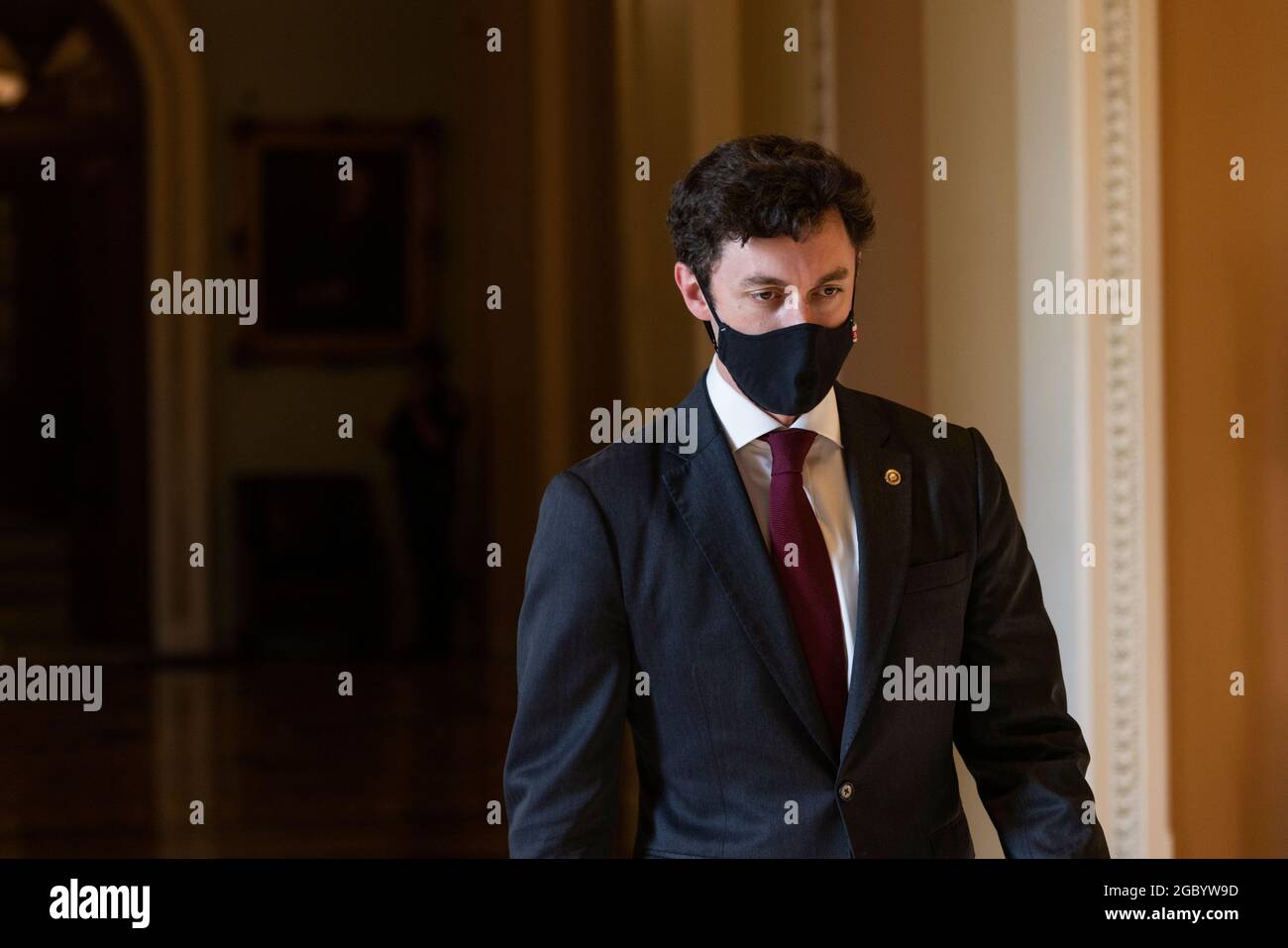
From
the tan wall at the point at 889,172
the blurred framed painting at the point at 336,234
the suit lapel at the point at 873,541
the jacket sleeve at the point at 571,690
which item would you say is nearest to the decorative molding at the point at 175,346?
the blurred framed painting at the point at 336,234

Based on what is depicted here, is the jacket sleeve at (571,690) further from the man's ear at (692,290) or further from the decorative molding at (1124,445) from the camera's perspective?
the decorative molding at (1124,445)

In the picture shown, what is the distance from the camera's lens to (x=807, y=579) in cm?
213

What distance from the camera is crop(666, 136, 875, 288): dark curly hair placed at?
201 cm

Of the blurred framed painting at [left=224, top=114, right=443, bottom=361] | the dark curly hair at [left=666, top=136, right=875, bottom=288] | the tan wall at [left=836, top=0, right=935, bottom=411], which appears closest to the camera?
the dark curly hair at [left=666, top=136, right=875, bottom=288]

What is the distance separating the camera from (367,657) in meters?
10.4

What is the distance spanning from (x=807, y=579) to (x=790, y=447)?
7.6 inches

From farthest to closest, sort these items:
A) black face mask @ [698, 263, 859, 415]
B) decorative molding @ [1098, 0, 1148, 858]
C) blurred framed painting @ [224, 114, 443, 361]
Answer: blurred framed painting @ [224, 114, 443, 361] → decorative molding @ [1098, 0, 1148, 858] → black face mask @ [698, 263, 859, 415]

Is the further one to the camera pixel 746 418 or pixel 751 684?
pixel 746 418

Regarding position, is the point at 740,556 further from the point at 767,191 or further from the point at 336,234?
the point at 336,234

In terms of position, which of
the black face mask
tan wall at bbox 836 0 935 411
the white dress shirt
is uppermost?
tan wall at bbox 836 0 935 411

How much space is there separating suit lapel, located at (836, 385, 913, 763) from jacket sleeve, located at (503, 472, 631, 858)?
1.07 feet

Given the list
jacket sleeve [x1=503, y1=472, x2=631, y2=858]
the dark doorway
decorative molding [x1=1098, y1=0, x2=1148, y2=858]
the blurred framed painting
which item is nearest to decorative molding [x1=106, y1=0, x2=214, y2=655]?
the dark doorway

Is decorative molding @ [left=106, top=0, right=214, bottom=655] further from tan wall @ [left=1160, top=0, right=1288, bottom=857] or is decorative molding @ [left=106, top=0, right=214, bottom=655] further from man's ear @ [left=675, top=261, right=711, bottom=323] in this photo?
man's ear @ [left=675, top=261, right=711, bottom=323]

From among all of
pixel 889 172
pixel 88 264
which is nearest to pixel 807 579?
pixel 889 172
